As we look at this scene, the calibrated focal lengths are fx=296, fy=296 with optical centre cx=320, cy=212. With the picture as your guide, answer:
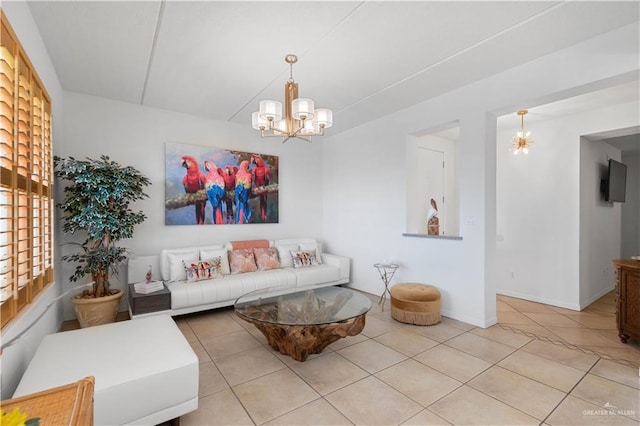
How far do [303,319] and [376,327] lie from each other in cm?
121

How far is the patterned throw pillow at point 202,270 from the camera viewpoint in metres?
3.78

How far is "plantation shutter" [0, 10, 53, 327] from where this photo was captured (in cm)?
164

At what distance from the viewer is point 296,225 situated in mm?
5426

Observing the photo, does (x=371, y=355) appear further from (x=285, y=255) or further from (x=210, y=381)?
(x=285, y=255)

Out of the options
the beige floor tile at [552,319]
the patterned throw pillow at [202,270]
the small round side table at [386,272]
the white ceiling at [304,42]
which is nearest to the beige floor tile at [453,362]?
the small round side table at [386,272]

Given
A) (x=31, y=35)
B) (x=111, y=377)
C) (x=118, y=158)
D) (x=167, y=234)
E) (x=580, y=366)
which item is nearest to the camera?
(x=111, y=377)

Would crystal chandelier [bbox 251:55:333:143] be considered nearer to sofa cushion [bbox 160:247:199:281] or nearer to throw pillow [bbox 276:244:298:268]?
sofa cushion [bbox 160:247:199:281]

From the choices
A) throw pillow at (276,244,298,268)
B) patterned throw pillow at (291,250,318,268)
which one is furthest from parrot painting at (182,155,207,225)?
patterned throw pillow at (291,250,318,268)

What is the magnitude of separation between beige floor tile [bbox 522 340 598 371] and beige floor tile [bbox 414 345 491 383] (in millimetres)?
627

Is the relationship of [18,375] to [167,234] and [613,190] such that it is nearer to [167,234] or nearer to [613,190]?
[167,234]

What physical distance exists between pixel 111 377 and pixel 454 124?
4.04 m

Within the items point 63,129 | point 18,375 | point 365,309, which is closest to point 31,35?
point 63,129

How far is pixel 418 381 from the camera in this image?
227 cm

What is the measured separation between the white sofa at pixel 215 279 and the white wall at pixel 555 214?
287cm
